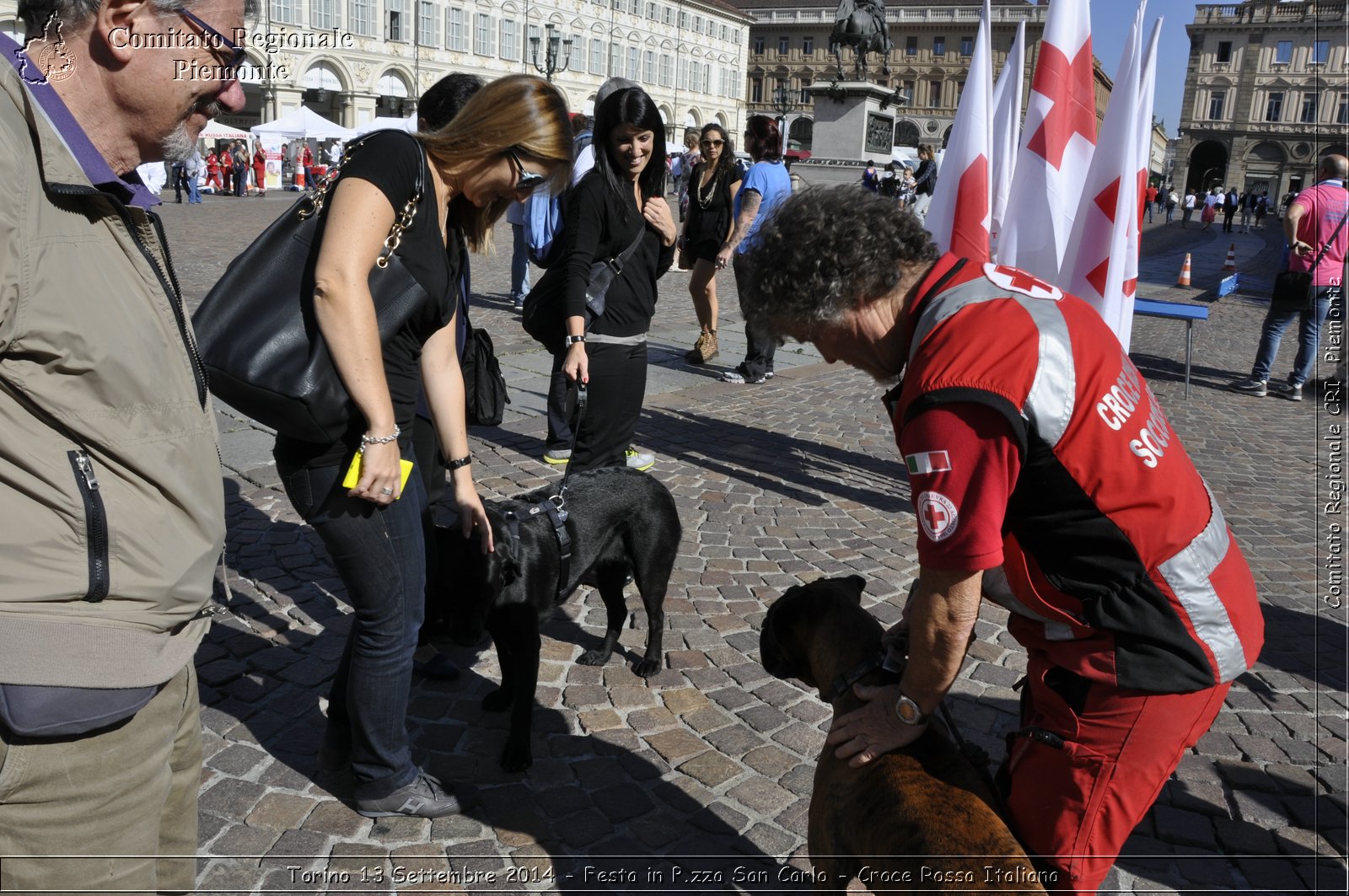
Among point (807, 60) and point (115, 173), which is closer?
point (115, 173)

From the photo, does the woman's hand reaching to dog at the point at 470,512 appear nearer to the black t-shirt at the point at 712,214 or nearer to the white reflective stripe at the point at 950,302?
the white reflective stripe at the point at 950,302

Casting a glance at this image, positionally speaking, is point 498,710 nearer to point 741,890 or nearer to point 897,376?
point 741,890

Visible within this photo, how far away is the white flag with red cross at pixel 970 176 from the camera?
5.09 meters

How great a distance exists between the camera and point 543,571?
10.6 ft

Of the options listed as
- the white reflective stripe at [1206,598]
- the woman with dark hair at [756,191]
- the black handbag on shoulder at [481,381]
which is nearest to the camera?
the white reflective stripe at [1206,598]

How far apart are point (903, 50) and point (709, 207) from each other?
292 ft

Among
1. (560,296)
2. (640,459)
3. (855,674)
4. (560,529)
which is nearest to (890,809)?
(855,674)

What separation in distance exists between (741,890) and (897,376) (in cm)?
166

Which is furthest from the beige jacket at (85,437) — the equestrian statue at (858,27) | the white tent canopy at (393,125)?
the equestrian statue at (858,27)

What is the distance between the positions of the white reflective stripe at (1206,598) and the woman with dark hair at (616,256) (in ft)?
10.5

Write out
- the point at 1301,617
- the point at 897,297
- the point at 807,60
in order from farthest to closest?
the point at 807,60 → the point at 1301,617 → the point at 897,297

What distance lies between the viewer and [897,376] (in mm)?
1986

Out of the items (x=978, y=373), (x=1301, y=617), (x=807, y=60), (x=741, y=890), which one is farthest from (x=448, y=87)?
(x=807, y=60)

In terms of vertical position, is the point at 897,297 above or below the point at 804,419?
above
